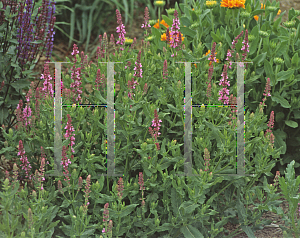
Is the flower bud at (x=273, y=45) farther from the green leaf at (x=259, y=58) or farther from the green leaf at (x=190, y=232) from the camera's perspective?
the green leaf at (x=190, y=232)

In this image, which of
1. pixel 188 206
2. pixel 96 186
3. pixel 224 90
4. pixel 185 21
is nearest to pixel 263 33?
pixel 185 21

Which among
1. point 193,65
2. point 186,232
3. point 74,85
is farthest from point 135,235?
point 193,65

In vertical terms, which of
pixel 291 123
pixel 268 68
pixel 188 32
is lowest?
pixel 291 123

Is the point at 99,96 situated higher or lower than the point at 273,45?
lower

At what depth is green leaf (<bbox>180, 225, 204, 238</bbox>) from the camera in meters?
2.12

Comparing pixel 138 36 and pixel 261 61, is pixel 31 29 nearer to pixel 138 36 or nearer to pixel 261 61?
pixel 261 61

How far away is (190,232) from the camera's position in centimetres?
214

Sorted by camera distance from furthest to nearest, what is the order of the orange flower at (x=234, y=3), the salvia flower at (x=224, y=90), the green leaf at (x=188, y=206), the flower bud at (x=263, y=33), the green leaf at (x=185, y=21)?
the green leaf at (x=185, y=21), the flower bud at (x=263, y=33), the orange flower at (x=234, y=3), the salvia flower at (x=224, y=90), the green leaf at (x=188, y=206)

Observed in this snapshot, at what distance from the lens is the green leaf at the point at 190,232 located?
212cm

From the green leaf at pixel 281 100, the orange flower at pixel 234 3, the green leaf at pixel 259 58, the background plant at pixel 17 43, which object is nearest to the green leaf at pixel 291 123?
the green leaf at pixel 281 100

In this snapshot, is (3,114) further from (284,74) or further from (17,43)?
(284,74)

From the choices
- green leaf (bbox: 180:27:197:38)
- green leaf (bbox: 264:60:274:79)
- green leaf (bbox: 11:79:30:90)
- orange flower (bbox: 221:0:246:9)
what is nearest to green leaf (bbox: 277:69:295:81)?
green leaf (bbox: 264:60:274:79)

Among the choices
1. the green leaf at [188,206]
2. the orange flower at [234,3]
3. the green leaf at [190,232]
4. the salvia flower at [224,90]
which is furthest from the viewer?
the orange flower at [234,3]

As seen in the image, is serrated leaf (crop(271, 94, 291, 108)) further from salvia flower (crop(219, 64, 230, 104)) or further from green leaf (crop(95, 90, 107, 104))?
green leaf (crop(95, 90, 107, 104))
